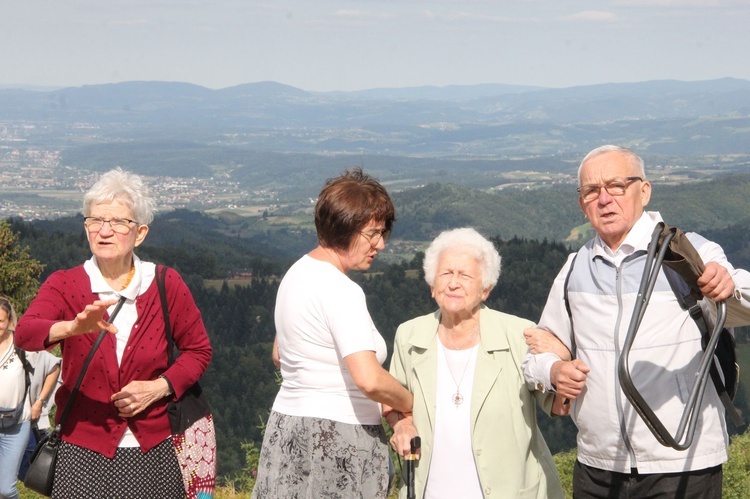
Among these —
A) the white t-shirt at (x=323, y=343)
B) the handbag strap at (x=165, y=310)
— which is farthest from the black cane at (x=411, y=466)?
the handbag strap at (x=165, y=310)

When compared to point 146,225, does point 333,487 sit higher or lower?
lower

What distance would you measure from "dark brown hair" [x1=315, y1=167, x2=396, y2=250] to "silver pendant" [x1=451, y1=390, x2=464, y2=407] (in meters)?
0.64

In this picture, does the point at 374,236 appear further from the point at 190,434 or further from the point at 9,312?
the point at 9,312

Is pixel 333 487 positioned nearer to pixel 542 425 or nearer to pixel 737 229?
pixel 542 425

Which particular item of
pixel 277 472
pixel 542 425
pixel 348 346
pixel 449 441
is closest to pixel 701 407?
pixel 449 441

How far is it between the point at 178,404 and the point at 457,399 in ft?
3.25

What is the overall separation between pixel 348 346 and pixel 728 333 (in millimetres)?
1204

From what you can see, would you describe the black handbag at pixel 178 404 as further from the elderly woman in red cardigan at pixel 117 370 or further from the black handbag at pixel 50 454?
the black handbag at pixel 50 454

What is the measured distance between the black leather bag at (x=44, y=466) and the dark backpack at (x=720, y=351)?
2.14 m

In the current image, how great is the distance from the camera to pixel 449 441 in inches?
125

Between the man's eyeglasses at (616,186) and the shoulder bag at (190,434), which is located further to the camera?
the shoulder bag at (190,434)

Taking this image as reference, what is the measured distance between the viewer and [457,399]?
127 inches

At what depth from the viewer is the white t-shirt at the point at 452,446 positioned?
316 cm

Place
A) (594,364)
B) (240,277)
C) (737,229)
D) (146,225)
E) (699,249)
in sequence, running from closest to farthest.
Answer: (699,249)
(594,364)
(146,225)
(240,277)
(737,229)
